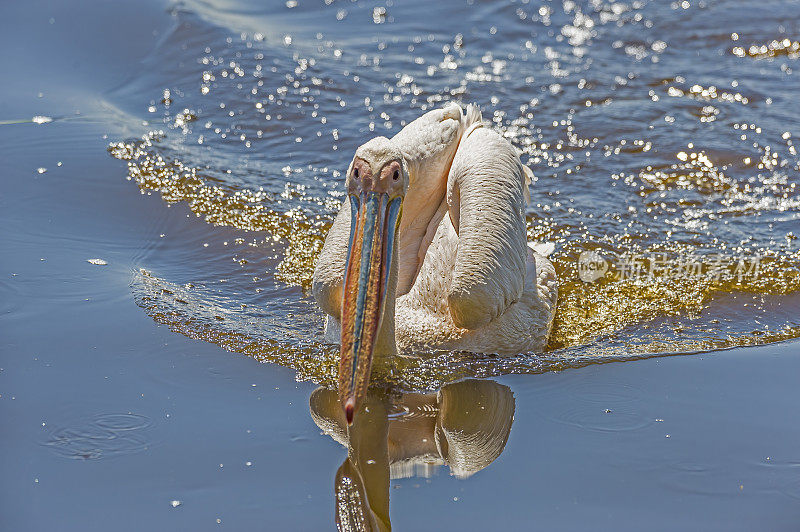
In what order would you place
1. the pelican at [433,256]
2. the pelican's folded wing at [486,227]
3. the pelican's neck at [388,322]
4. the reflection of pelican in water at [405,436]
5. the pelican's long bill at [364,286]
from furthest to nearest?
the pelican's folded wing at [486,227]
the pelican's neck at [388,322]
the pelican at [433,256]
the pelican's long bill at [364,286]
the reflection of pelican in water at [405,436]

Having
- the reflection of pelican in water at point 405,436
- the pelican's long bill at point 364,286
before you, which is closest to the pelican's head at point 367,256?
the pelican's long bill at point 364,286

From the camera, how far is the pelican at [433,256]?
3.34 m

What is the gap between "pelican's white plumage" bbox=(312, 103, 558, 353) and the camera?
385 centimetres

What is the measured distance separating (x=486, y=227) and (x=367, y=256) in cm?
77

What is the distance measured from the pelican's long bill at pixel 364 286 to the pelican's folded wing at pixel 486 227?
0.45 meters

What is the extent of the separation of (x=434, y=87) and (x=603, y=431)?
158 inches

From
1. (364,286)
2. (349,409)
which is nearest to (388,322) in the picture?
(364,286)

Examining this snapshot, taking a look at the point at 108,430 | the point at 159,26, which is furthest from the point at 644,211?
the point at 159,26

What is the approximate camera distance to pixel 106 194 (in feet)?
17.9

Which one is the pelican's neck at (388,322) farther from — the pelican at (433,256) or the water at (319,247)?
the water at (319,247)

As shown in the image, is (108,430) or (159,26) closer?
(108,430)

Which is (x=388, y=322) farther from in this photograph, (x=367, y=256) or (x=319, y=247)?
(x=319, y=247)

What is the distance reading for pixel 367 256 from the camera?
3.33 metres

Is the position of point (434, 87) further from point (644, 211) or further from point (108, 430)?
point (108, 430)
